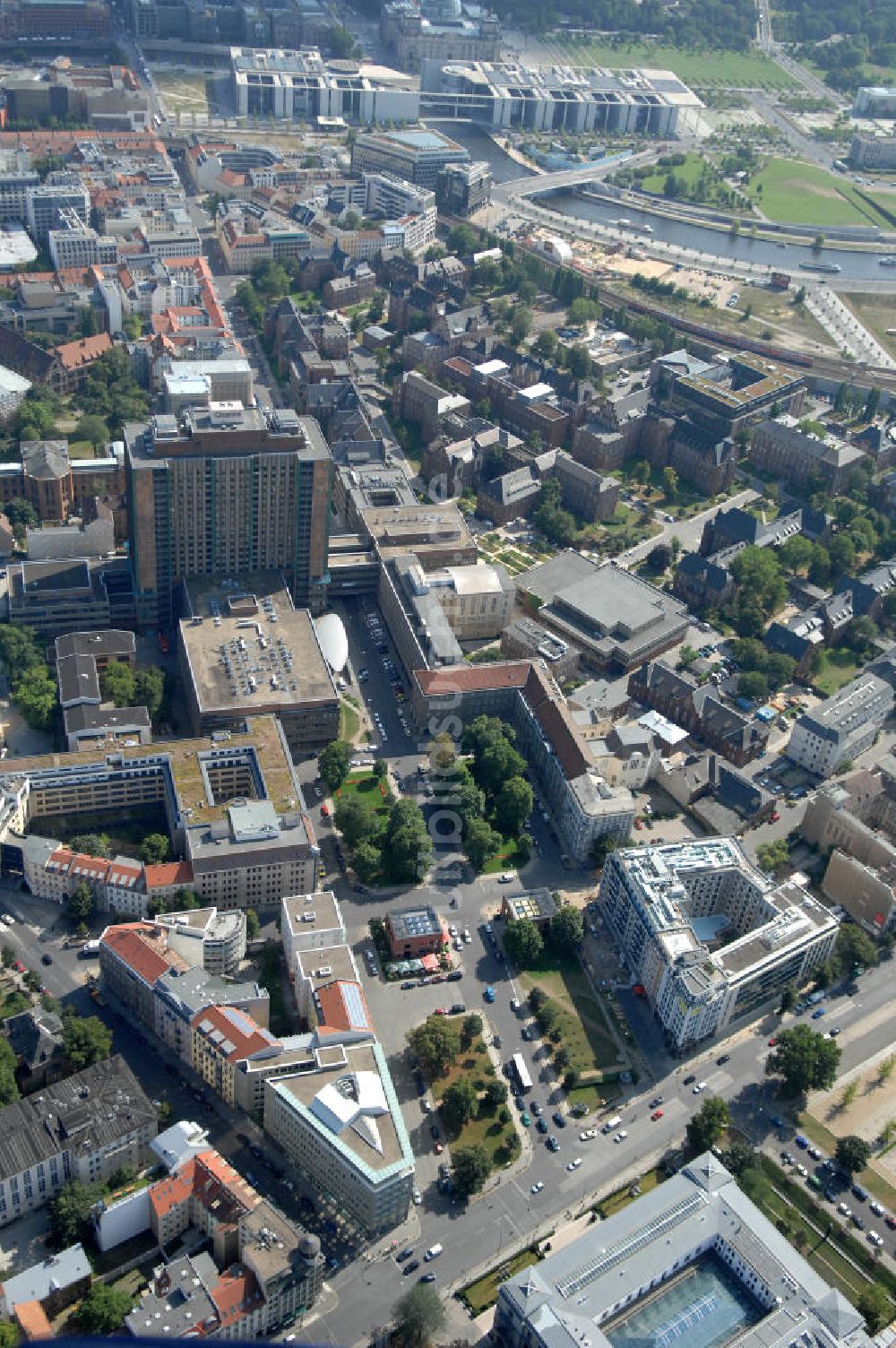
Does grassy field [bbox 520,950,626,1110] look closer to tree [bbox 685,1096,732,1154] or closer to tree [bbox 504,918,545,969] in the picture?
tree [bbox 504,918,545,969]

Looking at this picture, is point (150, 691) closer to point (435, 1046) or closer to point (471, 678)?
point (471, 678)

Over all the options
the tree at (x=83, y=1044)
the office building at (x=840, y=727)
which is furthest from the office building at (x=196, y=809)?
the office building at (x=840, y=727)

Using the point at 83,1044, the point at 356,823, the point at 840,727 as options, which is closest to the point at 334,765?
the point at 356,823

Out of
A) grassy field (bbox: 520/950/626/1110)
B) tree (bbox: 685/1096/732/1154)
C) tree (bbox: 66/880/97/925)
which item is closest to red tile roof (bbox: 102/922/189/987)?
tree (bbox: 66/880/97/925)

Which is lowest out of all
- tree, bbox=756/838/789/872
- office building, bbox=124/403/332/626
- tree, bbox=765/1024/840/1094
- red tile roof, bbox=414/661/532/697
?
tree, bbox=765/1024/840/1094

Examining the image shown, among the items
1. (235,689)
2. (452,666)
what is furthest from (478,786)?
(235,689)

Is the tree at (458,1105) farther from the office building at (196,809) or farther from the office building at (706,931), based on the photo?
the office building at (196,809)

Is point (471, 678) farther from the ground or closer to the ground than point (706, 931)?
farther from the ground
